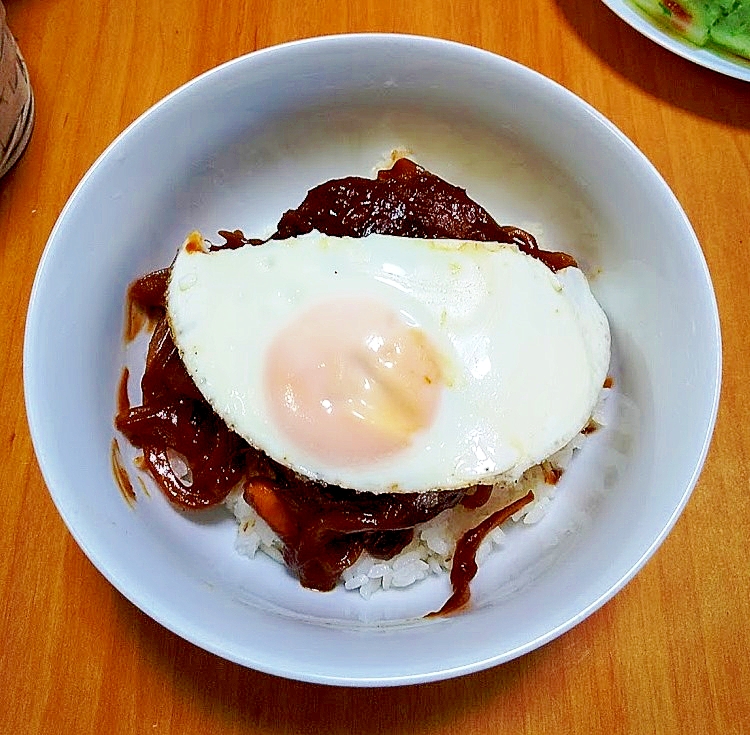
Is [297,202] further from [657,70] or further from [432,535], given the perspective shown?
[657,70]

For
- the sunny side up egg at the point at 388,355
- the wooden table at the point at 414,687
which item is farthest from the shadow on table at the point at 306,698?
the sunny side up egg at the point at 388,355

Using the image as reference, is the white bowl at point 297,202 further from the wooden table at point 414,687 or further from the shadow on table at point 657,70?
the shadow on table at point 657,70

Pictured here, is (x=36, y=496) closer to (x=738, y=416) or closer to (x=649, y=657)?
(x=649, y=657)

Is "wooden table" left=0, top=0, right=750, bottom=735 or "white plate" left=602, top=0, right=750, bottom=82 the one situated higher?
"white plate" left=602, top=0, right=750, bottom=82

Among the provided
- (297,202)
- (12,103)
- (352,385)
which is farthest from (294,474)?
(12,103)

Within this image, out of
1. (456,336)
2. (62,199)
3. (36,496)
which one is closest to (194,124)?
(62,199)

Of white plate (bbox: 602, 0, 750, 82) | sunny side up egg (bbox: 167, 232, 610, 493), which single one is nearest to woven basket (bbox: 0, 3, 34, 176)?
sunny side up egg (bbox: 167, 232, 610, 493)

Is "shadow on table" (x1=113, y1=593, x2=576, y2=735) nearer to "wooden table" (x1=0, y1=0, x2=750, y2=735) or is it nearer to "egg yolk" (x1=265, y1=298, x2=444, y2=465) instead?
"wooden table" (x1=0, y1=0, x2=750, y2=735)
